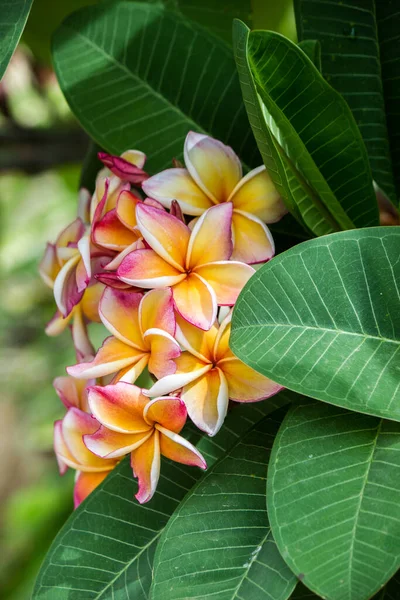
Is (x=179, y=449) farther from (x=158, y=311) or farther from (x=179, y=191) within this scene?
(x=179, y=191)

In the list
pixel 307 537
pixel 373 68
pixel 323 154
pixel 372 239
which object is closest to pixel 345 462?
pixel 307 537

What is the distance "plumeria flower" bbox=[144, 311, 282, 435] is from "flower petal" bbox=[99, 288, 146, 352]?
0.04 metres

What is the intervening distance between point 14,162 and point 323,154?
0.88 meters

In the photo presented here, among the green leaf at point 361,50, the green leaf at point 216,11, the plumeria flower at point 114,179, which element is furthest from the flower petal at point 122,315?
the green leaf at point 216,11

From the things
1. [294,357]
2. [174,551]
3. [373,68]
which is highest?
[373,68]

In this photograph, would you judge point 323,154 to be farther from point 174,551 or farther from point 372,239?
point 174,551

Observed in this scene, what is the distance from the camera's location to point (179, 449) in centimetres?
55

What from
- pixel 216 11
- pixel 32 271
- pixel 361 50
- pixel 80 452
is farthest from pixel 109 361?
pixel 32 271

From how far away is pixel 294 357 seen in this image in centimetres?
50

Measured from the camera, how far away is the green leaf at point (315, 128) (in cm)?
57

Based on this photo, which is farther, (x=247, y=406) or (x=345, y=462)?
Answer: (x=247, y=406)

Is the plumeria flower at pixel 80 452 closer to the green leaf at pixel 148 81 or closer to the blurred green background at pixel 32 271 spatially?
the green leaf at pixel 148 81

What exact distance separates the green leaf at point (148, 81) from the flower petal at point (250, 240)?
13cm

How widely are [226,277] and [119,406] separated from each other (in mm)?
138
